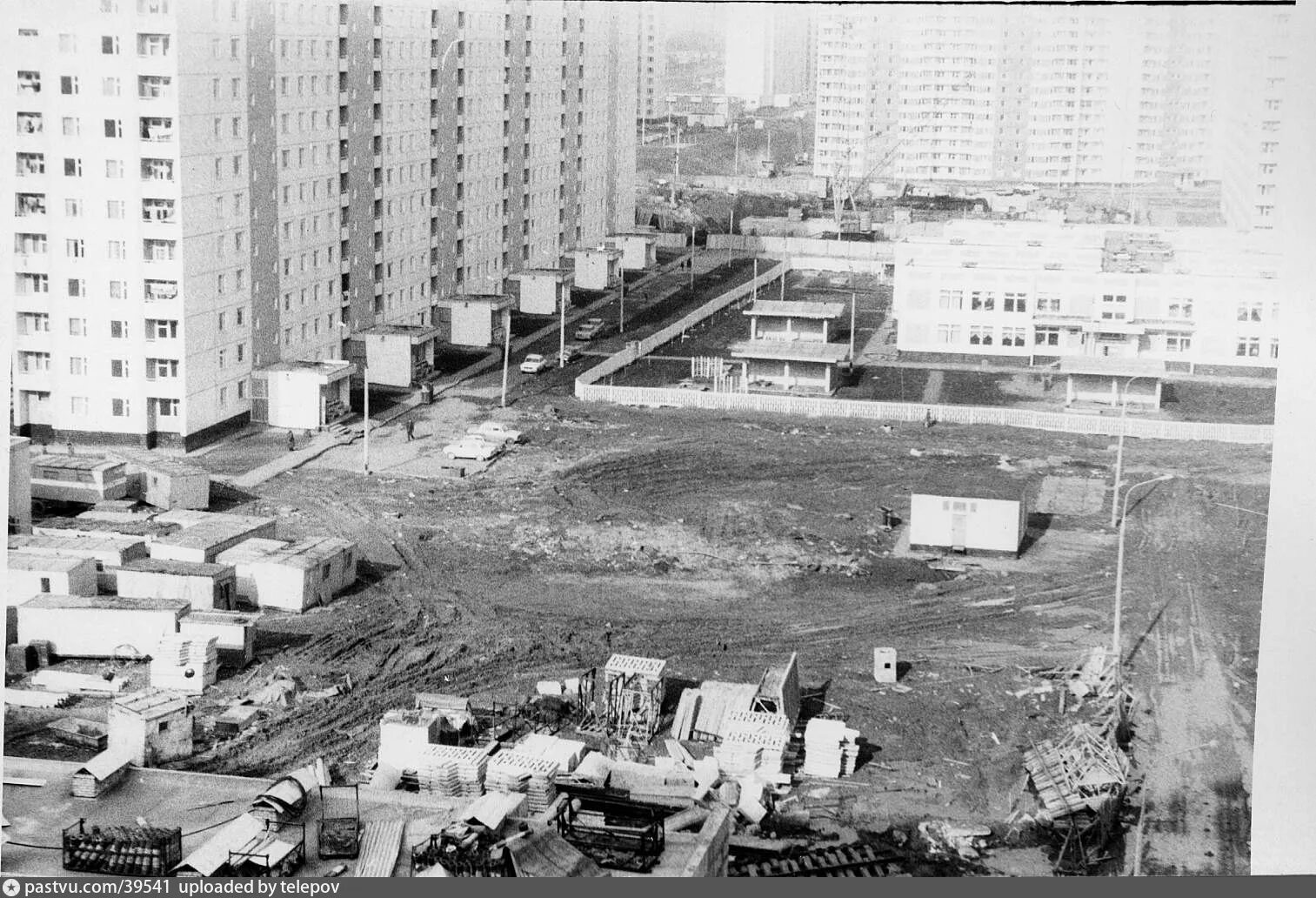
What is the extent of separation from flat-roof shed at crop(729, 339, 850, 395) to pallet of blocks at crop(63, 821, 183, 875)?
13.8 metres

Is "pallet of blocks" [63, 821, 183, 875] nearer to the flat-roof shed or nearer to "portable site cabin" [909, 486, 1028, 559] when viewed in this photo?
"portable site cabin" [909, 486, 1028, 559]

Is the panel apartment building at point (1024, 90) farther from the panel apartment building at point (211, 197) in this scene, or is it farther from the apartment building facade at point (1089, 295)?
the panel apartment building at point (211, 197)

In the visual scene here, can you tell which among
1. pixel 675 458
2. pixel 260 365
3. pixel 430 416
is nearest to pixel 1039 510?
pixel 675 458

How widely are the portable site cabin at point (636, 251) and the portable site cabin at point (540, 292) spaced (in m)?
4.72

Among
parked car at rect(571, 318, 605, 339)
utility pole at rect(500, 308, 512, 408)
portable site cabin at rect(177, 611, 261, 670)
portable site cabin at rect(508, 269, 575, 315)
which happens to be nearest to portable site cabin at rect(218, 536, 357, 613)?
portable site cabin at rect(177, 611, 261, 670)

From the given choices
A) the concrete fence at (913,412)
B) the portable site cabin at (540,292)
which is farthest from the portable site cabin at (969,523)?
the portable site cabin at (540,292)

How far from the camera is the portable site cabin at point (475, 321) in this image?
24531 millimetres

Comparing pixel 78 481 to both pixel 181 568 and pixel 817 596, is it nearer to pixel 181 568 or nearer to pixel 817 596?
pixel 181 568

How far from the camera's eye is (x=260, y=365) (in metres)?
19.6

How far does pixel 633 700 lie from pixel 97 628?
395 centimetres

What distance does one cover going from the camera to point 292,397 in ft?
63.5

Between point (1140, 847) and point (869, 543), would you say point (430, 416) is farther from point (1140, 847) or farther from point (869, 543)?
point (1140, 847)

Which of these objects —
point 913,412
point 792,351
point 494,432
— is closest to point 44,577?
point 494,432

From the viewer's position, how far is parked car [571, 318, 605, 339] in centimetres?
2541
